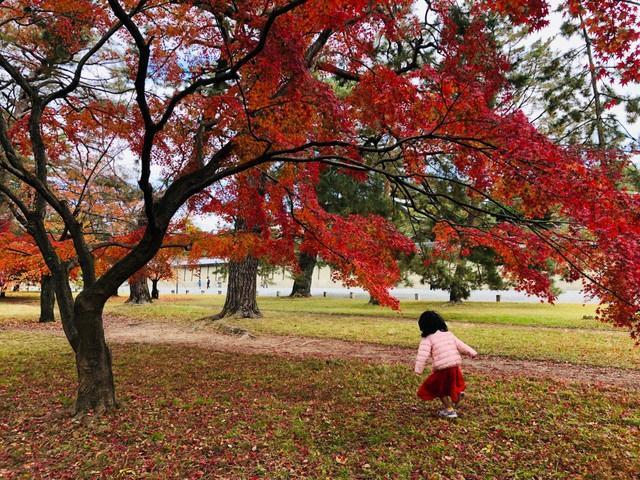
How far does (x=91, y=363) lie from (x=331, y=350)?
5.52 metres

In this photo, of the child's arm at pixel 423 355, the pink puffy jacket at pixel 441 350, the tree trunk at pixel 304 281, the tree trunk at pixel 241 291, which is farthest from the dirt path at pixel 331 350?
the tree trunk at pixel 304 281

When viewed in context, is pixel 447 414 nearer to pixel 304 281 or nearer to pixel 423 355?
pixel 423 355

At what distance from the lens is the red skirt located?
4.66 metres

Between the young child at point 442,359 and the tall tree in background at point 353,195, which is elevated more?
Result: the tall tree in background at point 353,195

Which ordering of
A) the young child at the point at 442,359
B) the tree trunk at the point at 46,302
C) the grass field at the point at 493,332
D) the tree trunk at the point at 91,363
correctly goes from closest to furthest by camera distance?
1. the young child at the point at 442,359
2. the tree trunk at the point at 91,363
3. the grass field at the point at 493,332
4. the tree trunk at the point at 46,302

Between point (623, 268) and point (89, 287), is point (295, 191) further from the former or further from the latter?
point (623, 268)

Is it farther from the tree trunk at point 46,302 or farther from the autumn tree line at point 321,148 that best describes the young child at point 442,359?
the tree trunk at point 46,302

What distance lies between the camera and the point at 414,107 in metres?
6.78

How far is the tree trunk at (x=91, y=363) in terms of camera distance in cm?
493

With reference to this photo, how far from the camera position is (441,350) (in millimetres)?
4590

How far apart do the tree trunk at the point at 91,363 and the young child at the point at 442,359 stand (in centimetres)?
366

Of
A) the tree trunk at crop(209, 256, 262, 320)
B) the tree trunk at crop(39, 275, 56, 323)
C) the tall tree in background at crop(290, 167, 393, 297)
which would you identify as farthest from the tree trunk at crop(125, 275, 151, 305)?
the tree trunk at crop(209, 256, 262, 320)

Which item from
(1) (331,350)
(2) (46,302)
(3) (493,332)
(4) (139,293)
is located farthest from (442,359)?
(4) (139,293)

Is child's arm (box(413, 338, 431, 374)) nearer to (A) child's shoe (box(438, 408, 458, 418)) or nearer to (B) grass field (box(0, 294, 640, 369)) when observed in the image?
(A) child's shoe (box(438, 408, 458, 418))
